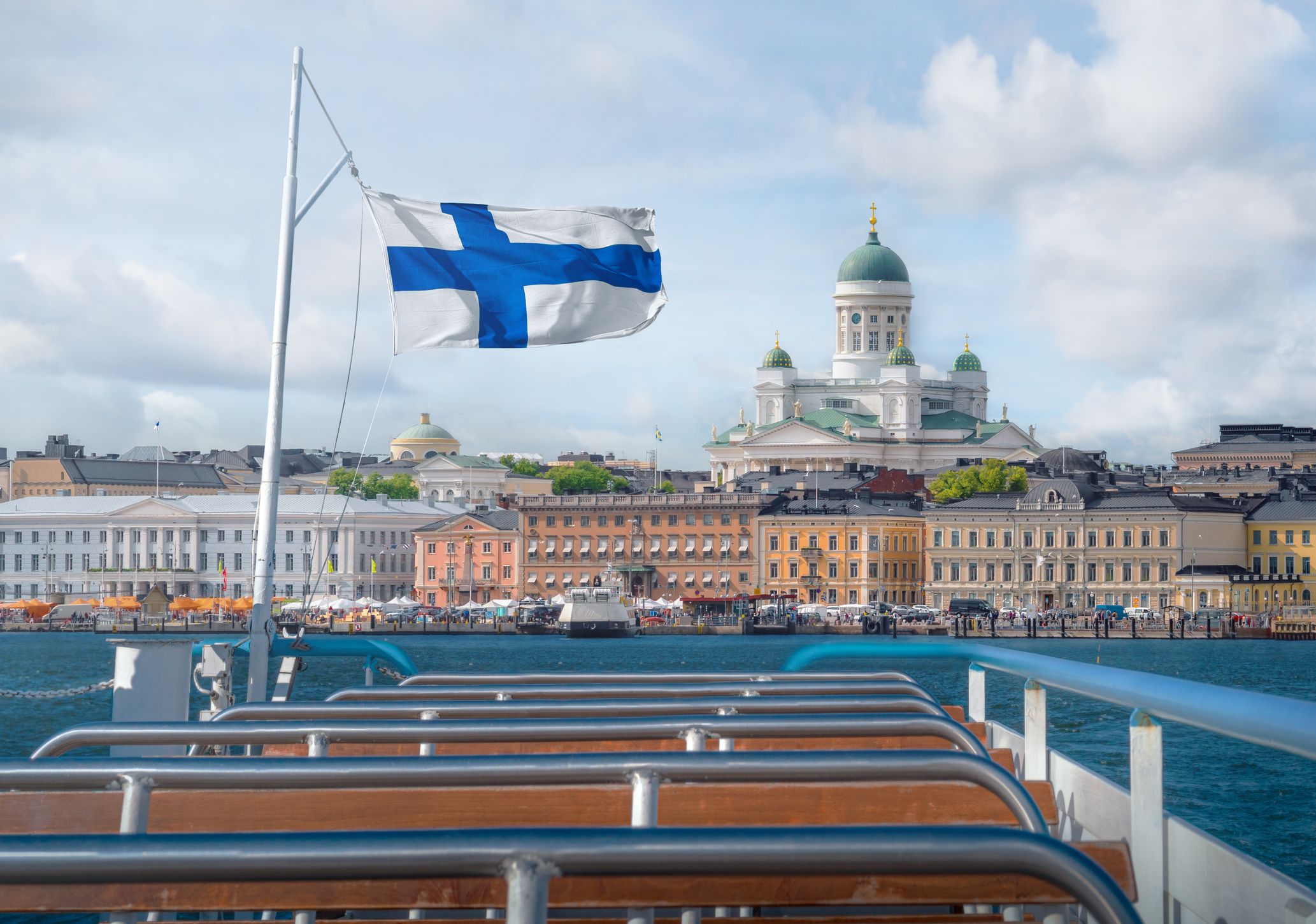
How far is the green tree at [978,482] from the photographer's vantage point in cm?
10162

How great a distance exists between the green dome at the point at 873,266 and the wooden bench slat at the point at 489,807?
122963 mm

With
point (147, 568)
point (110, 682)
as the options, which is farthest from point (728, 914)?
point (147, 568)

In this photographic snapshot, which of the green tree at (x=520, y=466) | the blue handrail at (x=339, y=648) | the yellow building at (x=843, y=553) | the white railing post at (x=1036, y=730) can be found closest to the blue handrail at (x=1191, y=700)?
the white railing post at (x=1036, y=730)

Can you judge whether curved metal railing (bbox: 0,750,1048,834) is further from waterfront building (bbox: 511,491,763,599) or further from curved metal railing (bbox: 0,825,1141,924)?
waterfront building (bbox: 511,491,763,599)

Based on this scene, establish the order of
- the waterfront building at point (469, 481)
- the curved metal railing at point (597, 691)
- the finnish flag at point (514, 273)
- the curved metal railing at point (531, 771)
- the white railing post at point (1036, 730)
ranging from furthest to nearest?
1. the waterfront building at point (469, 481)
2. the finnish flag at point (514, 273)
3. the white railing post at point (1036, 730)
4. the curved metal railing at point (597, 691)
5. the curved metal railing at point (531, 771)

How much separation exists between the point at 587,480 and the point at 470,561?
3163cm

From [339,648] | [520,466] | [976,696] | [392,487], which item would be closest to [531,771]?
[976,696]

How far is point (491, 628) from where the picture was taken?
279 ft

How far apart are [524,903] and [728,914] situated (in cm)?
179

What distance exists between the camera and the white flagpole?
753 cm

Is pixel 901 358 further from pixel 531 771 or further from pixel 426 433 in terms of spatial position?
pixel 531 771

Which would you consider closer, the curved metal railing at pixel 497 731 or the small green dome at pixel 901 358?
the curved metal railing at pixel 497 731

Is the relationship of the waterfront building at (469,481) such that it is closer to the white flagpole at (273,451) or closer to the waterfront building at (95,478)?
the waterfront building at (95,478)

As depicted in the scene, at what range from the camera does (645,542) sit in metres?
93.6
